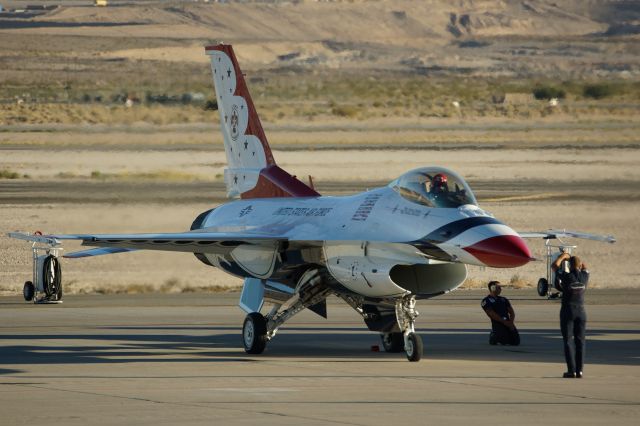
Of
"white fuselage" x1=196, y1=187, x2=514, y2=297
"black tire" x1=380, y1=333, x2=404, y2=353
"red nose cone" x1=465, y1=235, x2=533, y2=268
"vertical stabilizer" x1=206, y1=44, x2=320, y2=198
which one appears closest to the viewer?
"red nose cone" x1=465, y1=235, x2=533, y2=268

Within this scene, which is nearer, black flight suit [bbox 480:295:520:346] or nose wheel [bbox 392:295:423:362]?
nose wheel [bbox 392:295:423:362]

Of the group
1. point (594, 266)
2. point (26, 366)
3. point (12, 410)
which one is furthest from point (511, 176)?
point (12, 410)

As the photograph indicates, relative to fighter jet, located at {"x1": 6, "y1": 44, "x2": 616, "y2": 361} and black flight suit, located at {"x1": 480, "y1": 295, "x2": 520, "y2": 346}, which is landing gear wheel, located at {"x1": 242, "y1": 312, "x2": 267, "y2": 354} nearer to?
fighter jet, located at {"x1": 6, "y1": 44, "x2": 616, "y2": 361}

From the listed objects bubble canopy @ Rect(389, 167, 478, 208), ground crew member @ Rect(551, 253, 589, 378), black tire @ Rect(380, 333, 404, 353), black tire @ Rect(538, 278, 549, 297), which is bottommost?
black tire @ Rect(538, 278, 549, 297)

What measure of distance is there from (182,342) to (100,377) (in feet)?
16.1

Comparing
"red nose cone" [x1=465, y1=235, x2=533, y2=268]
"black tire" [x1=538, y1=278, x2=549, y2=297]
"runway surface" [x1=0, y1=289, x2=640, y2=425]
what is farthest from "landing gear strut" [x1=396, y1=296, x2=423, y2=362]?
"black tire" [x1=538, y1=278, x2=549, y2=297]

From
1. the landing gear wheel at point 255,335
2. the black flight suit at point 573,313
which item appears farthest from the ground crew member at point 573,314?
the landing gear wheel at point 255,335

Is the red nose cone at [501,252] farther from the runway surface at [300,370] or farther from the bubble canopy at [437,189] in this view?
the runway surface at [300,370]

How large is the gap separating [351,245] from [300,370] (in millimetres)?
2234

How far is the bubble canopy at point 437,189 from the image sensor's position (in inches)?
840

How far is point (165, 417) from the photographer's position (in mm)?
16766

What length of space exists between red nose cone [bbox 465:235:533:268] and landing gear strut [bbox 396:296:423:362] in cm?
227

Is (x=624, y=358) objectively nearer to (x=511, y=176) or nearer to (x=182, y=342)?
(x=182, y=342)

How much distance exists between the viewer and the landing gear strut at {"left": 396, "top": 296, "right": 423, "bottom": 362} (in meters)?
22.0
